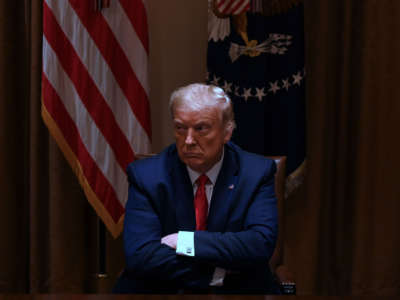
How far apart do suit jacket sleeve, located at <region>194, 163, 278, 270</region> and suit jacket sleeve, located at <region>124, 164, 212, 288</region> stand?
2.8 inches

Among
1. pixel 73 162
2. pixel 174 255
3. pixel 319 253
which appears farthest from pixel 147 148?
pixel 319 253

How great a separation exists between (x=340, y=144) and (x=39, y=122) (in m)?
2.04

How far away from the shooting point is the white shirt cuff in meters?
1.77

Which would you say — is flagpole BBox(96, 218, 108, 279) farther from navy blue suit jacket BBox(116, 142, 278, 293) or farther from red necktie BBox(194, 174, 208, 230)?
red necktie BBox(194, 174, 208, 230)

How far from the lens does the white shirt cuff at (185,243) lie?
177cm

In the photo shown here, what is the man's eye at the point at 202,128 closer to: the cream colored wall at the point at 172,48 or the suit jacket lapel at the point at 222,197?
the suit jacket lapel at the point at 222,197

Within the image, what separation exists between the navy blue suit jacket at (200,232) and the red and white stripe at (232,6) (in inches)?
46.6

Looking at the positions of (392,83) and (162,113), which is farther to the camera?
(162,113)

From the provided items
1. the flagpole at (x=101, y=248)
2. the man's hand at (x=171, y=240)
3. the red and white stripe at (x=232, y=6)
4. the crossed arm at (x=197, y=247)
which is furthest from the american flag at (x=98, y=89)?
the man's hand at (x=171, y=240)

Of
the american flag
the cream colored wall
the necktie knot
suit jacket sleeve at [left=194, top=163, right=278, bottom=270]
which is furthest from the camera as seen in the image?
the cream colored wall

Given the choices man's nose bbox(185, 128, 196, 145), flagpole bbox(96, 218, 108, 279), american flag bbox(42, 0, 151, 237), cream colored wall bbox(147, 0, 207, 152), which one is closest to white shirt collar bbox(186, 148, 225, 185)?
man's nose bbox(185, 128, 196, 145)

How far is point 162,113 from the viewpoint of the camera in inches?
132

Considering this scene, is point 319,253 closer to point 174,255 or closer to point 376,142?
point 376,142

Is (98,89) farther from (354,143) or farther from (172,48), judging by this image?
(354,143)
